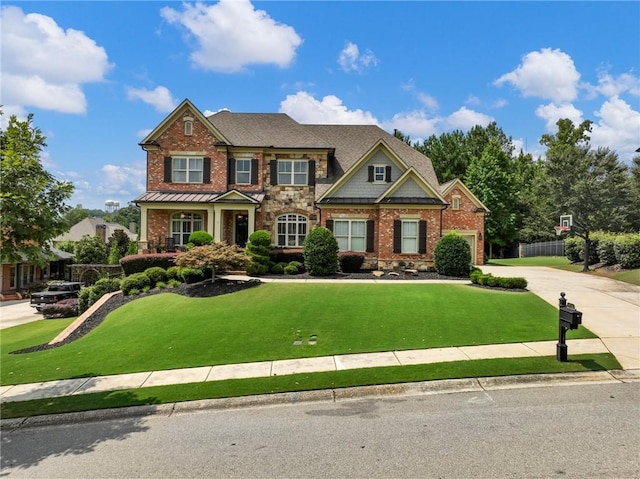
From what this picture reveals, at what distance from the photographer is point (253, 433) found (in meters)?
5.88

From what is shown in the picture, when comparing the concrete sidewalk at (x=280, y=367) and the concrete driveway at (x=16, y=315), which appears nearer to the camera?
the concrete sidewalk at (x=280, y=367)

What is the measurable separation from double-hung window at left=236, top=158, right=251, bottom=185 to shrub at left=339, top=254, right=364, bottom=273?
28.6 feet

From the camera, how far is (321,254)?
2038 cm

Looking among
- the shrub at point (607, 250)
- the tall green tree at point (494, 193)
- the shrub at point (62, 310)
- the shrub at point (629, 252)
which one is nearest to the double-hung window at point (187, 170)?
the shrub at point (62, 310)

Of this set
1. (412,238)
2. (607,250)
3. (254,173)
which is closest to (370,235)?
(412,238)

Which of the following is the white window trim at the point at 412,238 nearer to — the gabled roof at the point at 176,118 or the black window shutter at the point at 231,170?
the black window shutter at the point at 231,170

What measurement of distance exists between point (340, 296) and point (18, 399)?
967cm

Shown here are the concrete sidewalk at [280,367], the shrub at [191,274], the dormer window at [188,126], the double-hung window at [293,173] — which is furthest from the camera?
the double-hung window at [293,173]

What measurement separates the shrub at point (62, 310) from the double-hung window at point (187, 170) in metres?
9.30

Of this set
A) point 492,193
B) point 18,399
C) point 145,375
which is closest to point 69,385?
point 18,399

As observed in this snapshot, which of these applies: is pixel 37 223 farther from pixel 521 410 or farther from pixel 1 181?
pixel 521 410

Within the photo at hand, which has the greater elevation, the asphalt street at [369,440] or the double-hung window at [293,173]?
the double-hung window at [293,173]

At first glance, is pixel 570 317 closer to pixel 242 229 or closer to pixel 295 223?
pixel 295 223

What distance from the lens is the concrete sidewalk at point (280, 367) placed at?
8.34 metres
